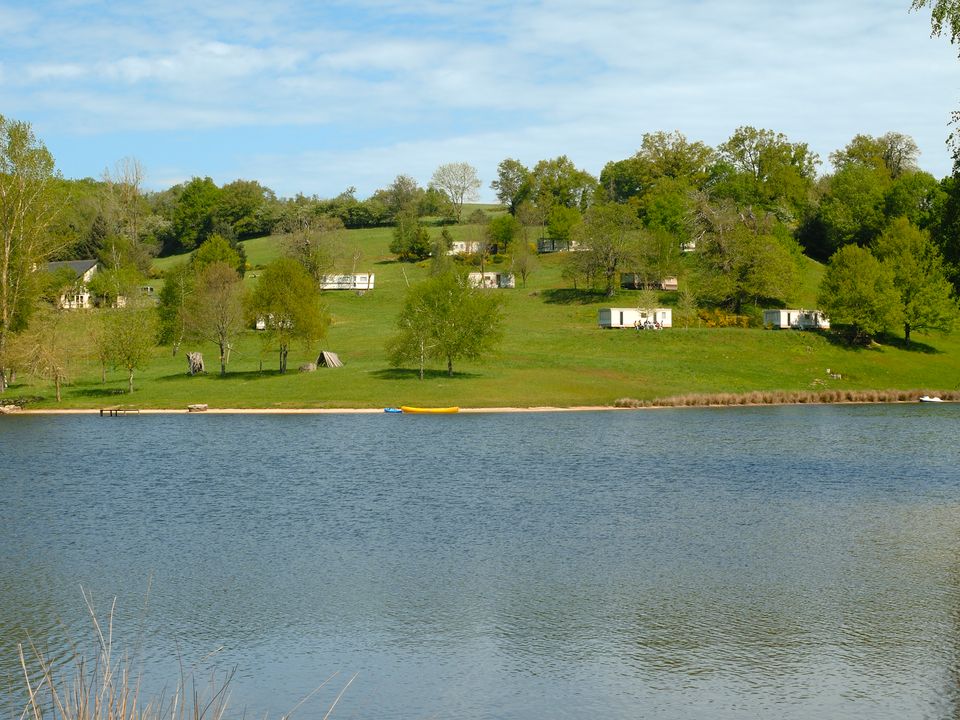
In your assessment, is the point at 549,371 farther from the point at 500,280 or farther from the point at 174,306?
the point at 500,280

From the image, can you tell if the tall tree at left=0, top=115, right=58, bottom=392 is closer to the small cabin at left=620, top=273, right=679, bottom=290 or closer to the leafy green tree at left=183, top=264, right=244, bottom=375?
the leafy green tree at left=183, top=264, right=244, bottom=375

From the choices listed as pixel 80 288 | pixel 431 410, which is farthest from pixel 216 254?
pixel 431 410

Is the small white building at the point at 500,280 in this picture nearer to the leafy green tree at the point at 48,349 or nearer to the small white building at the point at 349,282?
the small white building at the point at 349,282

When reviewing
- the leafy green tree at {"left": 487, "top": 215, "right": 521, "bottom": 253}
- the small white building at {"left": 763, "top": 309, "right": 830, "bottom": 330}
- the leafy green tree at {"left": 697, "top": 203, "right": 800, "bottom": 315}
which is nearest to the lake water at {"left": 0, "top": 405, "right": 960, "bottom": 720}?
the small white building at {"left": 763, "top": 309, "right": 830, "bottom": 330}

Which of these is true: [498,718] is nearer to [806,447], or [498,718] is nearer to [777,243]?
[806,447]

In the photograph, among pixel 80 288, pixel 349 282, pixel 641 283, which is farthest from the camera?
pixel 349 282

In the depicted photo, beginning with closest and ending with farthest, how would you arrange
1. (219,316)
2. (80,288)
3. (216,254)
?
(219,316) → (216,254) → (80,288)

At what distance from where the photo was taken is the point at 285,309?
104 meters

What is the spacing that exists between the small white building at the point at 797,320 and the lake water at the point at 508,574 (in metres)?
68.5

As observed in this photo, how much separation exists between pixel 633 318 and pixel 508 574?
337 feet

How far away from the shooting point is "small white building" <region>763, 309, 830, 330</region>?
134m

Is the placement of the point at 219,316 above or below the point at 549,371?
above

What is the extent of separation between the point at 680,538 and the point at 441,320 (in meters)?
63.8

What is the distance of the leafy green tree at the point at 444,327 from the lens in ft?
333
